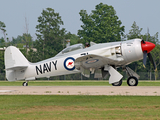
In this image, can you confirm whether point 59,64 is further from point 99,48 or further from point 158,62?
point 158,62

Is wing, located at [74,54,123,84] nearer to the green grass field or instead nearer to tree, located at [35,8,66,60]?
the green grass field

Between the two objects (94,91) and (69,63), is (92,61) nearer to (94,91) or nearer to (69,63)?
(69,63)

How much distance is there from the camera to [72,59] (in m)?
21.0

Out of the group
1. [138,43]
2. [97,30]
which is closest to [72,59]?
[138,43]

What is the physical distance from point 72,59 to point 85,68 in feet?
4.40

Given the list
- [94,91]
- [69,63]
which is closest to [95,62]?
[69,63]

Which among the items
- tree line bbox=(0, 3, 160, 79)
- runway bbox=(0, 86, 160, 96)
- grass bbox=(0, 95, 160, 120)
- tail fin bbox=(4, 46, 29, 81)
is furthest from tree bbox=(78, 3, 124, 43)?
grass bbox=(0, 95, 160, 120)

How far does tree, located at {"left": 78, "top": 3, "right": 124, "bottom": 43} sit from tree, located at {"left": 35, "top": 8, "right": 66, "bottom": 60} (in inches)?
229

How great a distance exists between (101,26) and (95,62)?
4684cm

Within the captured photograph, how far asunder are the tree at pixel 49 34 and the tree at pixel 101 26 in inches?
229

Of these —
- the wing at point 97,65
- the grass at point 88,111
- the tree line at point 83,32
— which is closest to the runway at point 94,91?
the wing at point 97,65

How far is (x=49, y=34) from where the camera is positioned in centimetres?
7050

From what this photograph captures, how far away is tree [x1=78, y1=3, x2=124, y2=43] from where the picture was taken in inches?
2512

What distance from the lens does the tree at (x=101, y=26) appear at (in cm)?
6381
